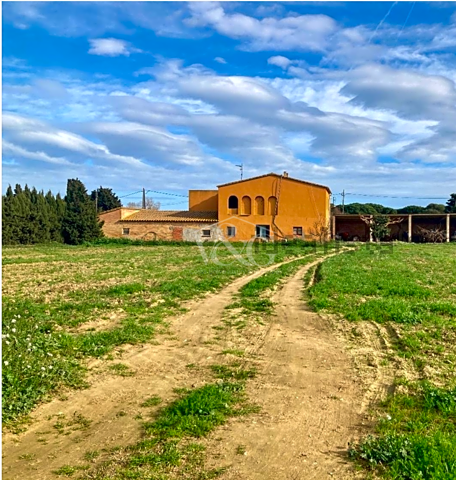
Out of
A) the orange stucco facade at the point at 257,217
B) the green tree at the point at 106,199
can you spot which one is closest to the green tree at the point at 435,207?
the orange stucco facade at the point at 257,217

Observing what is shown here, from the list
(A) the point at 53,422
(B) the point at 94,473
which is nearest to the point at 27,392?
(A) the point at 53,422

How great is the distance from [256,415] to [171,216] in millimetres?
44757

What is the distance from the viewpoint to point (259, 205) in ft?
149

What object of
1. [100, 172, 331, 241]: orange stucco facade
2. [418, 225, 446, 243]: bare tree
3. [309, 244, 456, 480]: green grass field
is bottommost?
[309, 244, 456, 480]: green grass field

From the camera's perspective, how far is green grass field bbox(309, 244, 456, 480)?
3.92m

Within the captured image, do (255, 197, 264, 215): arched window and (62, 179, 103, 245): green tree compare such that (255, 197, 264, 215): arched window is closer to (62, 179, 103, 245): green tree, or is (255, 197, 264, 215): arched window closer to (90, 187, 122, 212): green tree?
(62, 179, 103, 245): green tree

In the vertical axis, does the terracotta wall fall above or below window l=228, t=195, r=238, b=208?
below

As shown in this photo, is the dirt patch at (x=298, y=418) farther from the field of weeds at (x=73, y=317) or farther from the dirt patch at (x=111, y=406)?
the field of weeds at (x=73, y=317)

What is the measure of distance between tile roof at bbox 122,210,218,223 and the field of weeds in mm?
27292

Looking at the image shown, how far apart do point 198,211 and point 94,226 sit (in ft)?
37.4

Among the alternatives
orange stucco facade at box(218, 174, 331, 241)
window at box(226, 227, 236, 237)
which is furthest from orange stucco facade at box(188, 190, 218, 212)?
window at box(226, 227, 236, 237)

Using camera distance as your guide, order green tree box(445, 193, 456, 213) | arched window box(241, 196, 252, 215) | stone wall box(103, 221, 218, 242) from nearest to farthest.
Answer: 1. arched window box(241, 196, 252, 215)
2. stone wall box(103, 221, 218, 242)
3. green tree box(445, 193, 456, 213)

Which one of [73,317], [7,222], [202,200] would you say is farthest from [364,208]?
[73,317]

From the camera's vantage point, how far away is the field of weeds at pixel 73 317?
19.0ft
